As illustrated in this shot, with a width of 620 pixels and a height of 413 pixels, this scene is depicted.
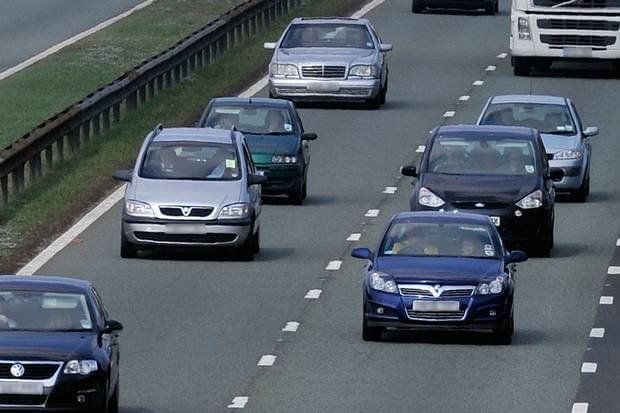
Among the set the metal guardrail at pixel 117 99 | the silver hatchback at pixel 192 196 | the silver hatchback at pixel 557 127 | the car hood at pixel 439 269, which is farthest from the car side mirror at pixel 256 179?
the silver hatchback at pixel 557 127

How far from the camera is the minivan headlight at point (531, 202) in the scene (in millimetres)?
30969

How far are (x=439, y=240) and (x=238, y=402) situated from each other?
5.08 metres

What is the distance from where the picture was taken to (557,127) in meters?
37.6

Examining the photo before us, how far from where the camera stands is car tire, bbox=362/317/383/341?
968 inches

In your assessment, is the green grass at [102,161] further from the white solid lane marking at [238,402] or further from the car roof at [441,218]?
the white solid lane marking at [238,402]

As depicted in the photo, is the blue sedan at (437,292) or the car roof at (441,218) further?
the car roof at (441,218)

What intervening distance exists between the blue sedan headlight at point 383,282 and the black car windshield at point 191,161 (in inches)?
258

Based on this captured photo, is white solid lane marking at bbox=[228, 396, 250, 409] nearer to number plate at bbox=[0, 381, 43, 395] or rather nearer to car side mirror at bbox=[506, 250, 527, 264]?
number plate at bbox=[0, 381, 43, 395]

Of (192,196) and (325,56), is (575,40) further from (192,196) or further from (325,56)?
(192,196)

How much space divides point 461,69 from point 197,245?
74.7ft

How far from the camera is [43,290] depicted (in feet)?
65.1

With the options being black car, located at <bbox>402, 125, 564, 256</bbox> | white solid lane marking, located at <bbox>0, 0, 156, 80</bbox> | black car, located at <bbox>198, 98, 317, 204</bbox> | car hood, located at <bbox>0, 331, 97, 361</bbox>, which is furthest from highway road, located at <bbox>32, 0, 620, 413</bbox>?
white solid lane marking, located at <bbox>0, 0, 156, 80</bbox>

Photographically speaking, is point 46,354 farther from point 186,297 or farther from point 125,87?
point 125,87

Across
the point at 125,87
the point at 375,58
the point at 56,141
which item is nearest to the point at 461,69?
the point at 375,58
